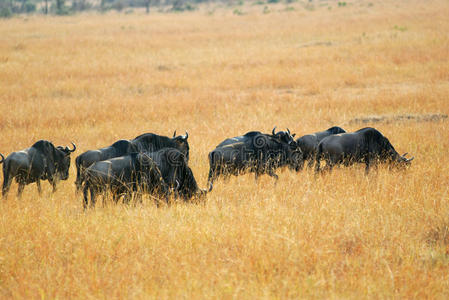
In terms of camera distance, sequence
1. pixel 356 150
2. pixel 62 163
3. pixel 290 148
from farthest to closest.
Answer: pixel 290 148 < pixel 356 150 < pixel 62 163

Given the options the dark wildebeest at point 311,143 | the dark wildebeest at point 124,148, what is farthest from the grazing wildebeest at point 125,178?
the dark wildebeest at point 311,143

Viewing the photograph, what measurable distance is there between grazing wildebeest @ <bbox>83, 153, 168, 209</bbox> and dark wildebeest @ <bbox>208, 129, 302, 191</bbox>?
1.08 m

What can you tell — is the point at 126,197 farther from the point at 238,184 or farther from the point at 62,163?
the point at 238,184

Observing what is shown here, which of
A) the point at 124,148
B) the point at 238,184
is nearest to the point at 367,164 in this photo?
the point at 238,184

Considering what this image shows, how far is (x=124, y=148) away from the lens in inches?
261

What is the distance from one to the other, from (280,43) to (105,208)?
20.6 meters

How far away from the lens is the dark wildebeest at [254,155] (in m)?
7.14

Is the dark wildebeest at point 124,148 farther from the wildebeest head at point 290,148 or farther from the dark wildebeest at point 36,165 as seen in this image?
the wildebeest head at point 290,148

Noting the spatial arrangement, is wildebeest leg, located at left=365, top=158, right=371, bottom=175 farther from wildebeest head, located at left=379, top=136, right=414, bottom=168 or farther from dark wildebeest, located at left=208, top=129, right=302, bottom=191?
dark wildebeest, located at left=208, top=129, right=302, bottom=191

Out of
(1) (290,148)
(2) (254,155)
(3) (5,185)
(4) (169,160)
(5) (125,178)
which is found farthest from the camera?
(1) (290,148)

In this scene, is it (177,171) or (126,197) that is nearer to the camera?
(126,197)

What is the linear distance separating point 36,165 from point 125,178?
1.48 metres

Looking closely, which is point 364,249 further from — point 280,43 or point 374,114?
point 280,43

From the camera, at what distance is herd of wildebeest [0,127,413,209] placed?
19.5 feet
